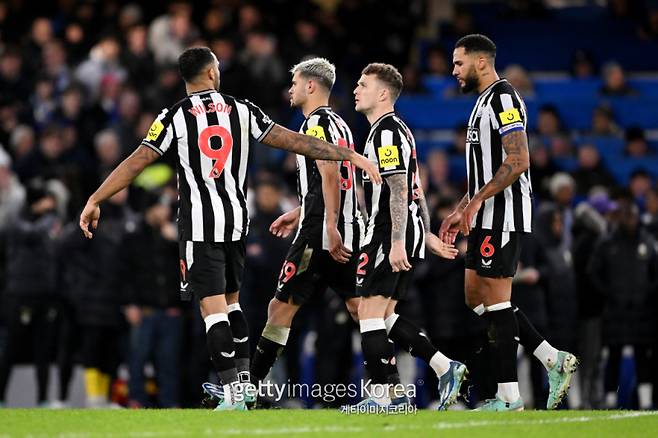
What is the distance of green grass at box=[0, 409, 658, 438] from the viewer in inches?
317

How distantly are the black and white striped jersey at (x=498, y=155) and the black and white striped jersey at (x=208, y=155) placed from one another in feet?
4.74

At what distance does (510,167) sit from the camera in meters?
9.29

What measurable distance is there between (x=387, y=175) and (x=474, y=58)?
107 cm

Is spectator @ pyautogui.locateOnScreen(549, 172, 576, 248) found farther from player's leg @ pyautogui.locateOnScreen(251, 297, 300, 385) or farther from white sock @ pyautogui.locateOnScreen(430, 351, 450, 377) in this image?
player's leg @ pyautogui.locateOnScreen(251, 297, 300, 385)

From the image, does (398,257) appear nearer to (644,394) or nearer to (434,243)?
(434,243)

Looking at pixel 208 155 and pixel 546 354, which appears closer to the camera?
pixel 208 155

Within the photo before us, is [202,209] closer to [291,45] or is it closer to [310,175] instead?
[310,175]

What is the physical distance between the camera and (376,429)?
8.24 m

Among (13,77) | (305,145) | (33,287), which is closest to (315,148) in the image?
(305,145)

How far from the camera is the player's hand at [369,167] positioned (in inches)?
358

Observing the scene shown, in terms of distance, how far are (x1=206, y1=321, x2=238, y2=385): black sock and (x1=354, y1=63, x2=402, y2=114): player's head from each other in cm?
178

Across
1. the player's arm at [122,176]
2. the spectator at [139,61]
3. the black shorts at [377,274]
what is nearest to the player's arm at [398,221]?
the black shorts at [377,274]

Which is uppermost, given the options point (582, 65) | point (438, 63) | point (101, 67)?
point (101, 67)

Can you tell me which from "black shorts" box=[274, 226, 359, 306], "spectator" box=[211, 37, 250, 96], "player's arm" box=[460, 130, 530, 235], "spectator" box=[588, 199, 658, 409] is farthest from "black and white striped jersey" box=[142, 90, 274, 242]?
"spectator" box=[211, 37, 250, 96]
